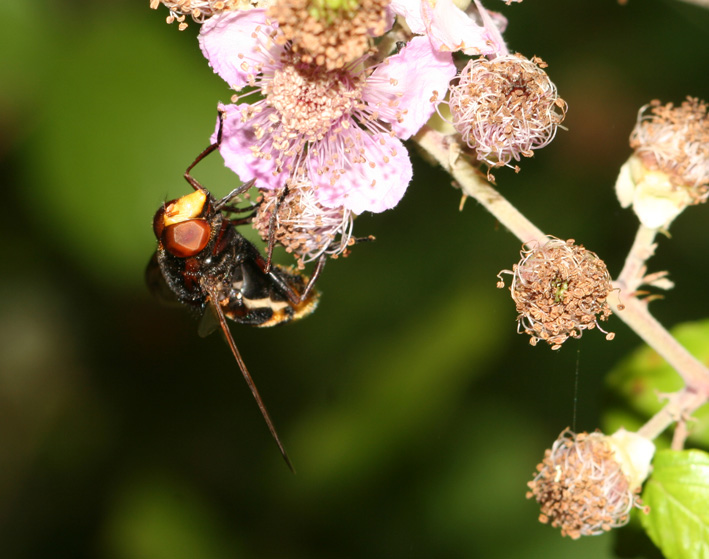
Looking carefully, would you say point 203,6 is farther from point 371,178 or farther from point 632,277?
point 632,277

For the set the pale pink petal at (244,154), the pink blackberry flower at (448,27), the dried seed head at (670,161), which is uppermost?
the pink blackberry flower at (448,27)

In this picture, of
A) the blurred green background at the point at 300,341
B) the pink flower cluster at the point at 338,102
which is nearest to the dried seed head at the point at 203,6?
the pink flower cluster at the point at 338,102

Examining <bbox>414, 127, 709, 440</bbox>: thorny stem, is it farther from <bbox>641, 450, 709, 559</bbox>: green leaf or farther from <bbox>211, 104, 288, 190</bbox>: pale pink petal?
<bbox>211, 104, 288, 190</bbox>: pale pink petal

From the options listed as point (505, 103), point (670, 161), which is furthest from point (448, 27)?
point (670, 161)

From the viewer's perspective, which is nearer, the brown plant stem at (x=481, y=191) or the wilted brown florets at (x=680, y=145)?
the brown plant stem at (x=481, y=191)

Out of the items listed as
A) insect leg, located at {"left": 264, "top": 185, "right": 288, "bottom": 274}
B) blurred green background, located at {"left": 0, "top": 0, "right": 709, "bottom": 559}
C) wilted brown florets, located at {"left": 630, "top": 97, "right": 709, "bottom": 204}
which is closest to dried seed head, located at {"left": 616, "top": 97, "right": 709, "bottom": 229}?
wilted brown florets, located at {"left": 630, "top": 97, "right": 709, "bottom": 204}

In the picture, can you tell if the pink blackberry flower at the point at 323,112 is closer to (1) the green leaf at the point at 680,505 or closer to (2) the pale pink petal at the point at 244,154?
(2) the pale pink petal at the point at 244,154

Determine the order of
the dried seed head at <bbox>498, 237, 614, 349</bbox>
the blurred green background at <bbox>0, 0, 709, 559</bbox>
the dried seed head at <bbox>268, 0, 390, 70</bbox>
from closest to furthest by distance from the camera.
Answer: the dried seed head at <bbox>268, 0, 390, 70</bbox>, the dried seed head at <bbox>498, 237, 614, 349</bbox>, the blurred green background at <bbox>0, 0, 709, 559</bbox>
